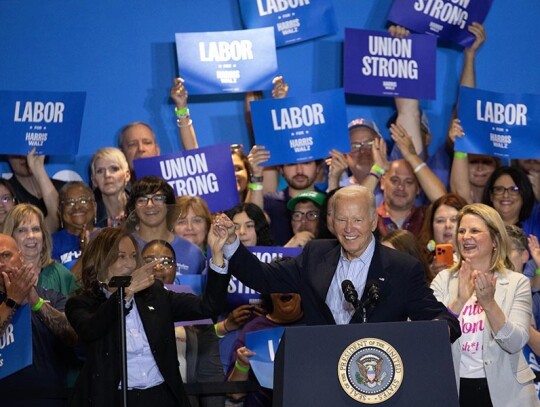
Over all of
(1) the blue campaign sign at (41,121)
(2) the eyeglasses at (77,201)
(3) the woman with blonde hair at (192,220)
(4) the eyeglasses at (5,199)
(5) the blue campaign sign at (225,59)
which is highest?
(5) the blue campaign sign at (225,59)

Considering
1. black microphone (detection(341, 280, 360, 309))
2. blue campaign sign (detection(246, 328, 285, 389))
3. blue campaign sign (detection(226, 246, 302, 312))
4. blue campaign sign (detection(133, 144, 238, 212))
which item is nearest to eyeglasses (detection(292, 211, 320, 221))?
blue campaign sign (detection(133, 144, 238, 212))

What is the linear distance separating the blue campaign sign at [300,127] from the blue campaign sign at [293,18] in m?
0.92

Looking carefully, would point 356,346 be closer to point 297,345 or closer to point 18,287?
point 297,345

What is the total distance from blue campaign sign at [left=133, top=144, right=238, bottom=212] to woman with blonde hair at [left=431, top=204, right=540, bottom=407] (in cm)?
192

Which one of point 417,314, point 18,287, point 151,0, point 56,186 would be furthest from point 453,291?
point 151,0

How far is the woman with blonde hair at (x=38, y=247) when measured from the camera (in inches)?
219

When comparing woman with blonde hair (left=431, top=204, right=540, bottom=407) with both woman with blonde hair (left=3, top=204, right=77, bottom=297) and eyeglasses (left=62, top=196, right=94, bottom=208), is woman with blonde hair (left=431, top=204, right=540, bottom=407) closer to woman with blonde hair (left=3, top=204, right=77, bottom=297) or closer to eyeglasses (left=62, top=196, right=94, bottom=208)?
woman with blonde hair (left=3, top=204, right=77, bottom=297)

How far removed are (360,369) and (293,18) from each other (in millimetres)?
4420

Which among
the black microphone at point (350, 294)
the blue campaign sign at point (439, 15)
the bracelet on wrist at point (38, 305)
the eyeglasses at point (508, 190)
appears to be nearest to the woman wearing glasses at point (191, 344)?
the bracelet on wrist at point (38, 305)

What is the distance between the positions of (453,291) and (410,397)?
55.8 inches

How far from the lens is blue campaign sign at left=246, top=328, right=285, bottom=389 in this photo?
520cm

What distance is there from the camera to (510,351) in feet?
15.5

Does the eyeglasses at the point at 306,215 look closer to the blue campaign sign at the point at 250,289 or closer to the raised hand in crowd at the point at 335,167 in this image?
the raised hand in crowd at the point at 335,167

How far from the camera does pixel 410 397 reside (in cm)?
365
